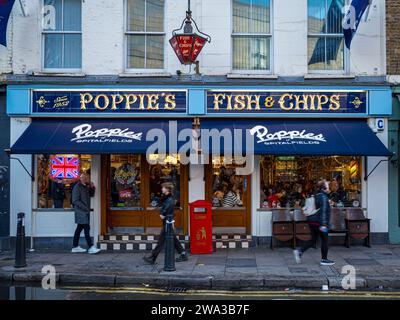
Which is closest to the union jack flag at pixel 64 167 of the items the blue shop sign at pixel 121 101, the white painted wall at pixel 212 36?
the blue shop sign at pixel 121 101

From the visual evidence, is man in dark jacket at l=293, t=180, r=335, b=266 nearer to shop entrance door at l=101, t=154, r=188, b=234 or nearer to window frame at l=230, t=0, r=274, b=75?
shop entrance door at l=101, t=154, r=188, b=234

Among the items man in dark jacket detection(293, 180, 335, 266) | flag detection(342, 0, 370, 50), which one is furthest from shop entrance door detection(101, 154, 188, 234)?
flag detection(342, 0, 370, 50)

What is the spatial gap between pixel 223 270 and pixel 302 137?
4.05m

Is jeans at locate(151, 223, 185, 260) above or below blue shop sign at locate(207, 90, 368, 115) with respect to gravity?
Result: below

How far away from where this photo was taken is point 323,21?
12.7 metres

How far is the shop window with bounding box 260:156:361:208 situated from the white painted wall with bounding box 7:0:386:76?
2.36 metres

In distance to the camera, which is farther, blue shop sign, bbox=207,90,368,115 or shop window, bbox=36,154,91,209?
shop window, bbox=36,154,91,209

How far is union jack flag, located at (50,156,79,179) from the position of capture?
12391mm

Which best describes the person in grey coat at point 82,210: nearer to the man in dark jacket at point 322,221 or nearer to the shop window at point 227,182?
the shop window at point 227,182

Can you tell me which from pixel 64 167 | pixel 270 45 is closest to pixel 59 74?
pixel 64 167

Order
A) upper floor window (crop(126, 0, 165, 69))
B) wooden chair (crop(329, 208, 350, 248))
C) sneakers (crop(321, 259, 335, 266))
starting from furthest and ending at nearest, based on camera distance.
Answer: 1. upper floor window (crop(126, 0, 165, 69))
2. wooden chair (crop(329, 208, 350, 248))
3. sneakers (crop(321, 259, 335, 266))

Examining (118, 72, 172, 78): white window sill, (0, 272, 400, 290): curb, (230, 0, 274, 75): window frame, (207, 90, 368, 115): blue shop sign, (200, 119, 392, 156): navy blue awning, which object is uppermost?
(230, 0, 274, 75): window frame

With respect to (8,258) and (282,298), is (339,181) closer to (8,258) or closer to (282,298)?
(282,298)

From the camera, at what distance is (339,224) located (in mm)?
12031
